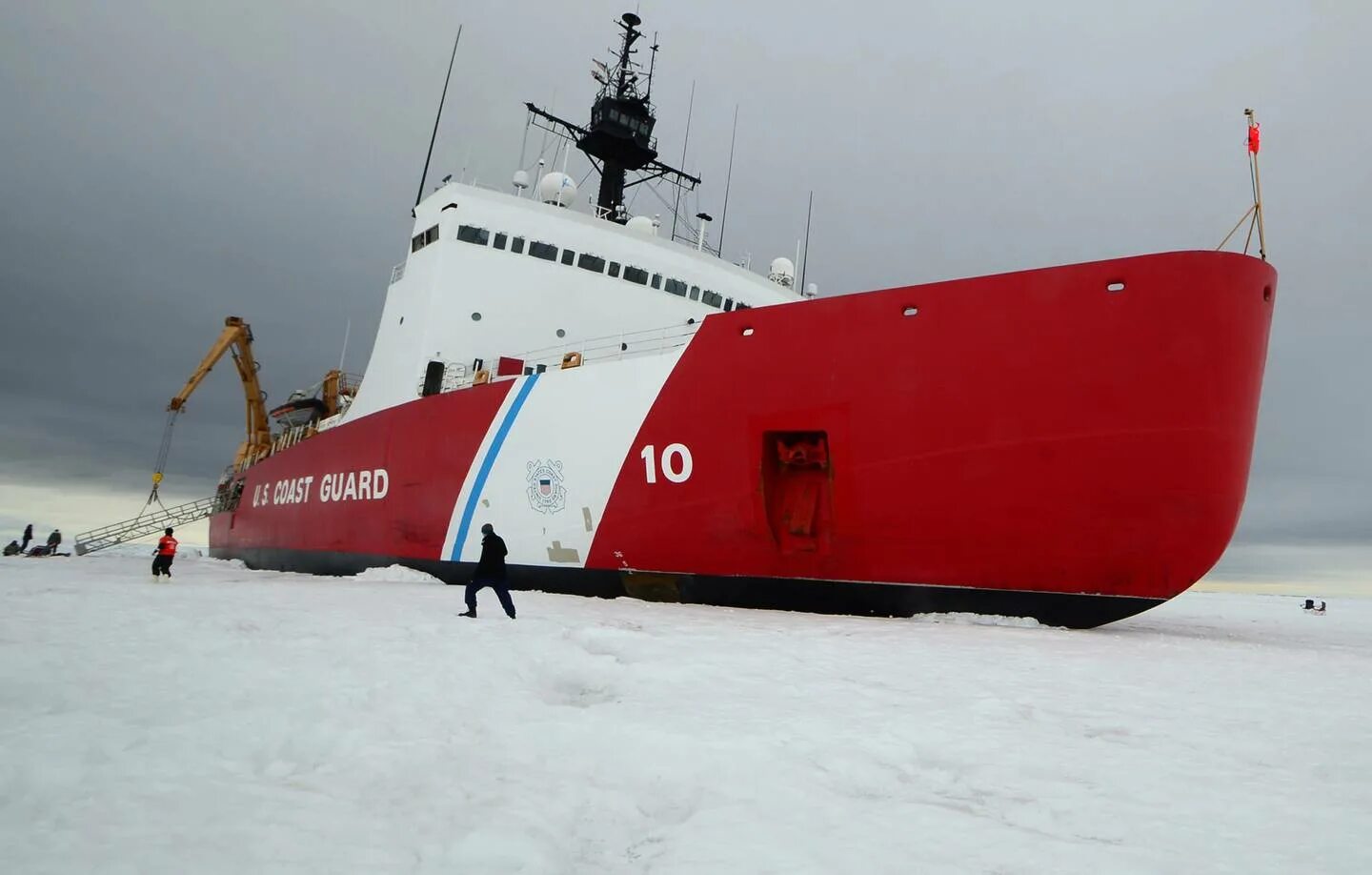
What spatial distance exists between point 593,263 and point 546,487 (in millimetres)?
5441

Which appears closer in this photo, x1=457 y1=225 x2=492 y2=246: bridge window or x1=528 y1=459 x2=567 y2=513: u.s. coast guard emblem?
x1=528 y1=459 x2=567 y2=513: u.s. coast guard emblem

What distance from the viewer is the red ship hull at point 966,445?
6297mm

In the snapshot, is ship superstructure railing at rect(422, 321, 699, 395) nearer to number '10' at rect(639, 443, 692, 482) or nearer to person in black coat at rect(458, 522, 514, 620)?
number '10' at rect(639, 443, 692, 482)

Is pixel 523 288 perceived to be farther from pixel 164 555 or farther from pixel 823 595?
pixel 823 595

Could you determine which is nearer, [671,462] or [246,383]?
[671,462]

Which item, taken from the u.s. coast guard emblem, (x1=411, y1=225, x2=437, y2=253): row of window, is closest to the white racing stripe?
the u.s. coast guard emblem

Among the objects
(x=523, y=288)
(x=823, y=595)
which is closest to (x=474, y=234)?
(x=523, y=288)

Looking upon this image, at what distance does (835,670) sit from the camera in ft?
14.7

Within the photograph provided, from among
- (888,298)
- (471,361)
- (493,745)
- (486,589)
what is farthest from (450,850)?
(471,361)

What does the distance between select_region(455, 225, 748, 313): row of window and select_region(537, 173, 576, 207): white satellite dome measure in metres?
1.99

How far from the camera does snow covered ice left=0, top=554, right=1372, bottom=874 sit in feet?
7.01

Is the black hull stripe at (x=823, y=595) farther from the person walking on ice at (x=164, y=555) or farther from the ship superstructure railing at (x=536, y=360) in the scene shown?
the person walking on ice at (x=164, y=555)

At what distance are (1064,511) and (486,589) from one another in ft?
22.1

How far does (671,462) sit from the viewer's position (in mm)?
8203
